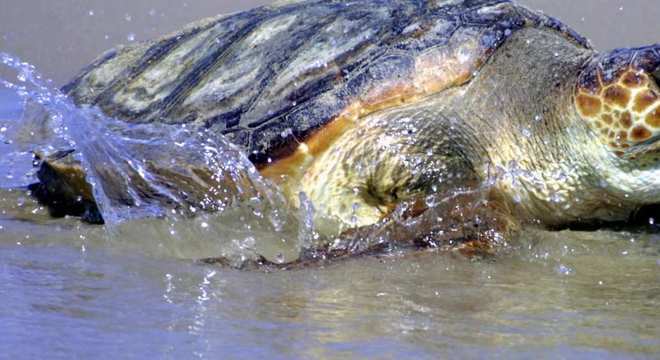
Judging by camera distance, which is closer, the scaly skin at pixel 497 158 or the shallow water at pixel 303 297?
the shallow water at pixel 303 297

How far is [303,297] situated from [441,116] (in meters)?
1.47

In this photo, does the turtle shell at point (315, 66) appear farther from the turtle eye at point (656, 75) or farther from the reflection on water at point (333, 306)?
the reflection on water at point (333, 306)

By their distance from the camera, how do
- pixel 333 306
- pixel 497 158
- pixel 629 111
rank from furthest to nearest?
pixel 497 158, pixel 629 111, pixel 333 306

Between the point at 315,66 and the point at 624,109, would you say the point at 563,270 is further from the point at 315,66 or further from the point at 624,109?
the point at 315,66

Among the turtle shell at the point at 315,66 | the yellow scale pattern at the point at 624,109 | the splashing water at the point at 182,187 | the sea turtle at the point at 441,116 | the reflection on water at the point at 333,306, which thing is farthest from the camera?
the turtle shell at the point at 315,66

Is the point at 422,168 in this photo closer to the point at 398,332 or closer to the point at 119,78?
→ the point at 398,332

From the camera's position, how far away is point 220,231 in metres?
3.65

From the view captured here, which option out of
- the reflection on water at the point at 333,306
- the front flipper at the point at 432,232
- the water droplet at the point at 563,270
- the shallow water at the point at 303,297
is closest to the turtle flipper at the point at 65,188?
the shallow water at the point at 303,297

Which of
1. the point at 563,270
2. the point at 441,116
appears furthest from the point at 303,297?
the point at 441,116

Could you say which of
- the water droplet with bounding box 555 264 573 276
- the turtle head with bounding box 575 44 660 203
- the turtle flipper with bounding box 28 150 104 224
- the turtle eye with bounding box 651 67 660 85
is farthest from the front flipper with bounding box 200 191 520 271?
the turtle flipper with bounding box 28 150 104 224

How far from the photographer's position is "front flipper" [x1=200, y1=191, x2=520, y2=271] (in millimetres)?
3123

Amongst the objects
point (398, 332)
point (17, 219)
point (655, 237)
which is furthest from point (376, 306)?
point (17, 219)

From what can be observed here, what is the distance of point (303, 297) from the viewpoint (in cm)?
251

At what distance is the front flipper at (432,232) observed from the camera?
3123 mm
